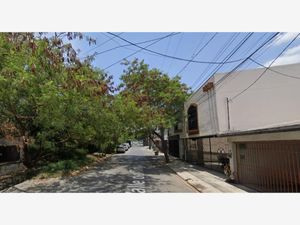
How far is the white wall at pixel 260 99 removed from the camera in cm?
1709

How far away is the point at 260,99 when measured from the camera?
17.2 meters

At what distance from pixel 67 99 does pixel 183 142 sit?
19.0 m

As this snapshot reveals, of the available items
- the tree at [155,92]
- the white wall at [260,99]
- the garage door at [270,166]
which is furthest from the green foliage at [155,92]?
the garage door at [270,166]

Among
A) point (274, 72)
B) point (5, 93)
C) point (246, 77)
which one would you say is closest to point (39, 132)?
point (5, 93)

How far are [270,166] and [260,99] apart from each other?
6.83 meters

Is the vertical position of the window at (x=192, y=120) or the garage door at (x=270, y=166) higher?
the window at (x=192, y=120)

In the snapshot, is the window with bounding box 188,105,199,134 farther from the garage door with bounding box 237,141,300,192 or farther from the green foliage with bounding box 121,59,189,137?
the garage door with bounding box 237,141,300,192

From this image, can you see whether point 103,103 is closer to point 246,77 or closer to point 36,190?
point 36,190

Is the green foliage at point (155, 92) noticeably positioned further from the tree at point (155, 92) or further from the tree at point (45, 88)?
the tree at point (45, 88)

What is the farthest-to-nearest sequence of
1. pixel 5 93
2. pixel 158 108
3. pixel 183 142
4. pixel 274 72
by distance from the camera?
pixel 183 142 < pixel 158 108 < pixel 274 72 < pixel 5 93

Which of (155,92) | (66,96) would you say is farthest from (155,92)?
(66,96)

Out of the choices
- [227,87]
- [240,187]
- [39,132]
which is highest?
[227,87]

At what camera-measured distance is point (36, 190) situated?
11.7 meters

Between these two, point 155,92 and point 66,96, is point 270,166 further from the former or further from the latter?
point 155,92
